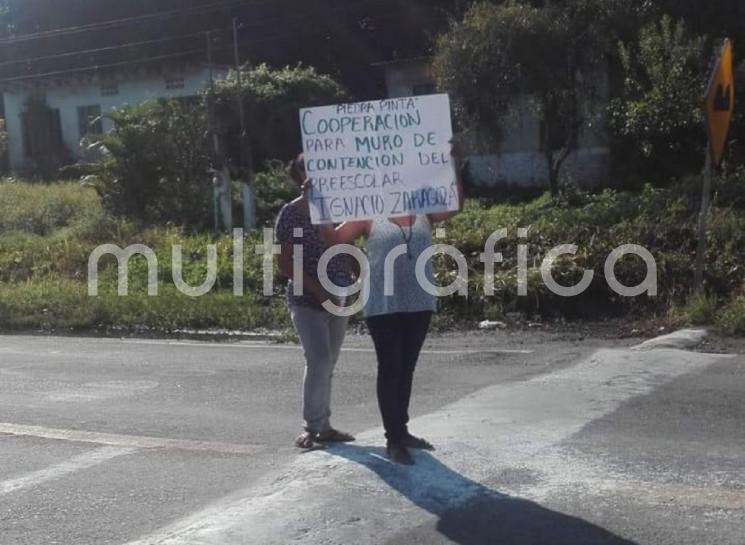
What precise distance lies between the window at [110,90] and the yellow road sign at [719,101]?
33303mm

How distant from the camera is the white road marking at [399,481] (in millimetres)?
5480

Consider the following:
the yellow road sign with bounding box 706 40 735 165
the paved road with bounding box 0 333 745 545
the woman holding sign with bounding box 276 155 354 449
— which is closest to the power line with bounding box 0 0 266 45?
the yellow road sign with bounding box 706 40 735 165

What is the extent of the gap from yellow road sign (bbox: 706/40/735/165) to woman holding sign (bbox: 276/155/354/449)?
6.57 m

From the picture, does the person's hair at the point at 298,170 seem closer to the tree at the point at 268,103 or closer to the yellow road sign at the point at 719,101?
the yellow road sign at the point at 719,101

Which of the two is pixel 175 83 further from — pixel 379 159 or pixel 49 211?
pixel 379 159

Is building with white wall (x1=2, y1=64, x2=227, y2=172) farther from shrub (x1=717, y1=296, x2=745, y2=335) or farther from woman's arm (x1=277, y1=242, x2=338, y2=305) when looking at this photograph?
woman's arm (x1=277, y1=242, x2=338, y2=305)

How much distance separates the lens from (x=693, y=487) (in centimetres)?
587

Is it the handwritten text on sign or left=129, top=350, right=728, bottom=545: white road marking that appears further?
the handwritten text on sign

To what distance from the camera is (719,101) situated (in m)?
12.0

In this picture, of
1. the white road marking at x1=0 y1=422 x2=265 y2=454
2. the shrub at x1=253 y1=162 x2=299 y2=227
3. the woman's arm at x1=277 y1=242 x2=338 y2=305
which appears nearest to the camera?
the woman's arm at x1=277 y1=242 x2=338 y2=305

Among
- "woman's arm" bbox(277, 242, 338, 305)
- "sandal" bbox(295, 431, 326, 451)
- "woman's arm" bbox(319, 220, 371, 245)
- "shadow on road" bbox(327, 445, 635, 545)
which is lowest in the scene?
"shadow on road" bbox(327, 445, 635, 545)

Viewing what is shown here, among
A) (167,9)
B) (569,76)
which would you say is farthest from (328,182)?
(167,9)

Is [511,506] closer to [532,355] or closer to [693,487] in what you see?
[693,487]

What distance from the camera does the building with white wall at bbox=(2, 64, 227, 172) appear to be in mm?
40625
